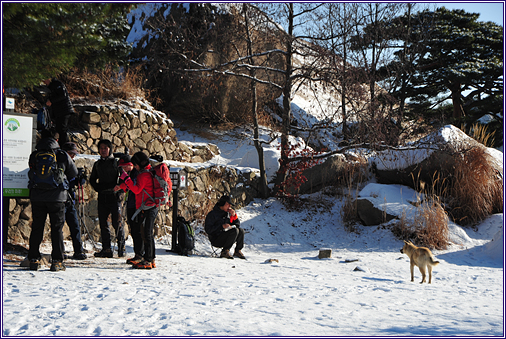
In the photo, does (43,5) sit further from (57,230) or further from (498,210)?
(498,210)

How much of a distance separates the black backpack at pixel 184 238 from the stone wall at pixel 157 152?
3.52ft

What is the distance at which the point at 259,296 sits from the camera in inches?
163

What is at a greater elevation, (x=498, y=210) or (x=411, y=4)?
(x=411, y=4)

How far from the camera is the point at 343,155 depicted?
11.3m

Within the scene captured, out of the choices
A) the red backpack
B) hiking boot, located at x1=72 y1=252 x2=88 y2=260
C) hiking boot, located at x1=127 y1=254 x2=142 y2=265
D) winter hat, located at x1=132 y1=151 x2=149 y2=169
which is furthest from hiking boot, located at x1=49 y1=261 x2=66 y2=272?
winter hat, located at x1=132 y1=151 x2=149 y2=169

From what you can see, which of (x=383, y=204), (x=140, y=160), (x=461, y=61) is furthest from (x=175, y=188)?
(x=461, y=61)

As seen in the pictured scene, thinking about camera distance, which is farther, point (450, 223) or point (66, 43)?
point (450, 223)

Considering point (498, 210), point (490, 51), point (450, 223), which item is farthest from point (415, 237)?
point (490, 51)

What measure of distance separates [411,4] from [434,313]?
1433cm

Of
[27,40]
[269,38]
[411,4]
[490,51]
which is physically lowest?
[27,40]

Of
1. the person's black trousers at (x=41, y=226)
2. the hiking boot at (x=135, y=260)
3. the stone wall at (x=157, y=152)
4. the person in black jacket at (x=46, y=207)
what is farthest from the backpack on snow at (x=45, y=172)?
the stone wall at (x=157, y=152)

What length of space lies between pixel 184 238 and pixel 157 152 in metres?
3.11

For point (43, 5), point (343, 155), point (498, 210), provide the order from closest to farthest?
1. point (43, 5)
2. point (498, 210)
3. point (343, 155)

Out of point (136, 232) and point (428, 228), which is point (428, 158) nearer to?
point (428, 228)
